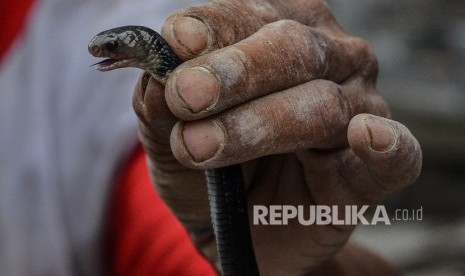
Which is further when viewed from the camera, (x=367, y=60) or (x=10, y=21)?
(x=10, y=21)

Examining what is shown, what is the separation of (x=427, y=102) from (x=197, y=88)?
66.8 inches

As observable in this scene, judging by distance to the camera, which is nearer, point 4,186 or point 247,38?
point 247,38

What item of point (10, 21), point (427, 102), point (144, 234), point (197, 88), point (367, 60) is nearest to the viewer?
point (197, 88)

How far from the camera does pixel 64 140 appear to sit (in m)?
1.24

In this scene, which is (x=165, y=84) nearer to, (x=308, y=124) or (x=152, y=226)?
(x=308, y=124)

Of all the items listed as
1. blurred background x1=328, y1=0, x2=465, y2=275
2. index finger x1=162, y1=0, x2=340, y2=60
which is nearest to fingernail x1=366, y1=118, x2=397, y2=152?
index finger x1=162, y1=0, x2=340, y2=60

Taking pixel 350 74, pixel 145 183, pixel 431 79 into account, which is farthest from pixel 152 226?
pixel 431 79

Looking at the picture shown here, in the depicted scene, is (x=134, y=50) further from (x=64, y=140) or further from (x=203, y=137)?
(x=64, y=140)

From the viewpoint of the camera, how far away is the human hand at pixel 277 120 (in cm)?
60

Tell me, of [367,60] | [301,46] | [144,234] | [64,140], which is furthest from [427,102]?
[301,46]

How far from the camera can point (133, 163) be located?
1.11 m

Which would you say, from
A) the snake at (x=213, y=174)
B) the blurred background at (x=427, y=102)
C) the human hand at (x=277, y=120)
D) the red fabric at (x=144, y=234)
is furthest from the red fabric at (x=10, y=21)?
the blurred background at (x=427, y=102)

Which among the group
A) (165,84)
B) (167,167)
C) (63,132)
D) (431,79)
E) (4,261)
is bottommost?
(431,79)

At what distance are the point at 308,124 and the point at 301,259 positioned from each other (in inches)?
7.0
